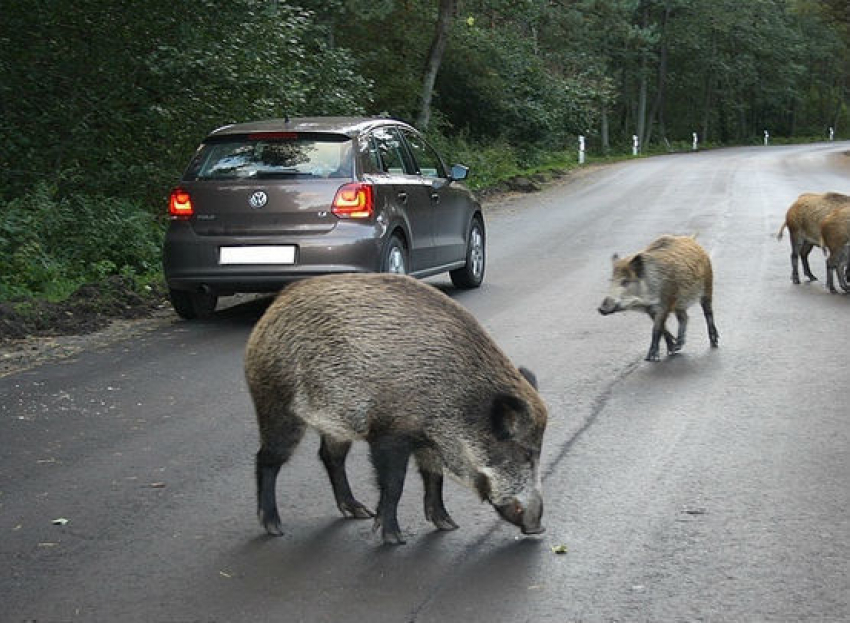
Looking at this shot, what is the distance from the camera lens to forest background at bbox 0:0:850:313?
15258 mm

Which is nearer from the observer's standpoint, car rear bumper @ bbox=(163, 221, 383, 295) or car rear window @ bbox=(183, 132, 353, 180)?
car rear bumper @ bbox=(163, 221, 383, 295)

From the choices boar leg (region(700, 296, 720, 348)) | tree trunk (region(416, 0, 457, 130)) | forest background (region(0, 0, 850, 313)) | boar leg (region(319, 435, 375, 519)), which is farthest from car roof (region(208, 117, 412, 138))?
tree trunk (region(416, 0, 457, 130))

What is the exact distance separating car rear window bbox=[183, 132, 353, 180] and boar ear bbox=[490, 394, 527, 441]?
260 inches

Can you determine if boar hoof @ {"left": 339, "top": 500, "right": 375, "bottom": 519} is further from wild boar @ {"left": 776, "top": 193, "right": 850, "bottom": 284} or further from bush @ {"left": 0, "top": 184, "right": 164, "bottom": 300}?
wild boar @ {"left": 776, "top": 193, "right": 850, "bottom": 284}

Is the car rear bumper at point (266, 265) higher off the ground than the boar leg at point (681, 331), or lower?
higher

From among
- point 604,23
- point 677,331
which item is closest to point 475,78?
point 604,23

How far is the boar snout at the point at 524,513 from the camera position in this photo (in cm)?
505

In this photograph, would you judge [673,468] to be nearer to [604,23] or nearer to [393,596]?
[393,596]

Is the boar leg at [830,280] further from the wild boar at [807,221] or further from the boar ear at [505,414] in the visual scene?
the boar ear at [505,414]

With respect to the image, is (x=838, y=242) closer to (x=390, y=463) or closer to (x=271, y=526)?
(x=271, y=526)

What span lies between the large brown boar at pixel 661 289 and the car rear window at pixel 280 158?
271cm

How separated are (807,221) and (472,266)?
3.46 meters

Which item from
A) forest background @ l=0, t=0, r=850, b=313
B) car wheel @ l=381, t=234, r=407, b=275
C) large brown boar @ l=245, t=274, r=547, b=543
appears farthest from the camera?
forest background @ l=0, t=0, r=850, b=313

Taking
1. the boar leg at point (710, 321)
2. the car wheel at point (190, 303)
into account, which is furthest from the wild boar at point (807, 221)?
the car wheel at point (190, 303)
